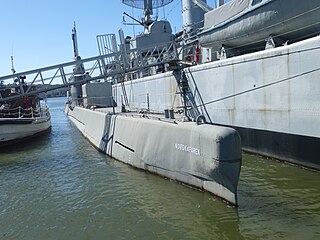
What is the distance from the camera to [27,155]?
54.0 feet

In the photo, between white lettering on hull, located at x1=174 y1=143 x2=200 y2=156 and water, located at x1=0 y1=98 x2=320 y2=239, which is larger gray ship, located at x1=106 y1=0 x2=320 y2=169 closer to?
water, located at x1=0 y1=98 x2=320 y2=239

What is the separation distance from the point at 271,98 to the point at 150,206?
562cm

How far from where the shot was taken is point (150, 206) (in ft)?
26.6

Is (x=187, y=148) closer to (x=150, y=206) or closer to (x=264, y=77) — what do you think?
(x=150, y=206)

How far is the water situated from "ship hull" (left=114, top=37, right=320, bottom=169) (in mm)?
719

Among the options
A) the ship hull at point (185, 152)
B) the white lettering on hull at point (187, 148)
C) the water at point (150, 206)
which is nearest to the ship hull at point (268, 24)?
the water at point (150, 206)

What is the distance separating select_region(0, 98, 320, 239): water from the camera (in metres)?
6.62

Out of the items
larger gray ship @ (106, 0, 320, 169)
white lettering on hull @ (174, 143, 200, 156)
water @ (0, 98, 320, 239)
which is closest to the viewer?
water @ (0, 98, 320, 239)

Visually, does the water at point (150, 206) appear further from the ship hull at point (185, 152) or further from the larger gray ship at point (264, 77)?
the larger gray ship at point (264, 77)

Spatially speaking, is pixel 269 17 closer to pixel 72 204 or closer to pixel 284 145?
pixel 284 145

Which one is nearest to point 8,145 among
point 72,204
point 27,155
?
point 27,155

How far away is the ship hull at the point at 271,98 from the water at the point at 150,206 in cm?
72

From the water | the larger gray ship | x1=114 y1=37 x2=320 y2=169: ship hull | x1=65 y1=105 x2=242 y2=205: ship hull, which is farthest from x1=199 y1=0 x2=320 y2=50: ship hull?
x1=65 y1=105 x2=242 y2=205: ship hull

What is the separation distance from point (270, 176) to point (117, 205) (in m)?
4.57
